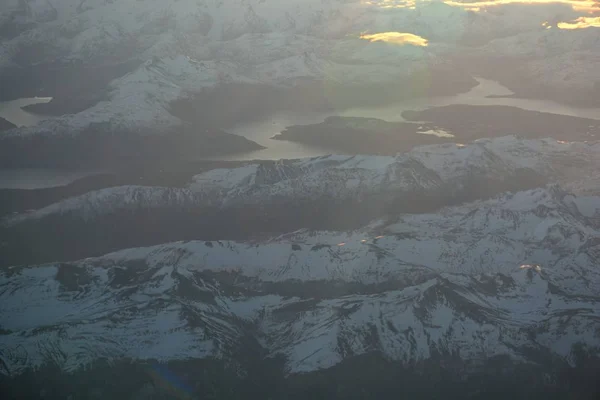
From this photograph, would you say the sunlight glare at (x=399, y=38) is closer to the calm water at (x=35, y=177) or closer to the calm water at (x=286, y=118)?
the calm water at (x=286, y=118)

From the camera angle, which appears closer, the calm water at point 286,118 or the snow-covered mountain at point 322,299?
the snow-covered mountain at point 322,299

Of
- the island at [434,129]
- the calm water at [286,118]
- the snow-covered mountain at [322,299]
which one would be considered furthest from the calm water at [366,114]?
the snow-covered mountain at [322,299]

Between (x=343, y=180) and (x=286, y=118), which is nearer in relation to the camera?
(x=343, y=180)

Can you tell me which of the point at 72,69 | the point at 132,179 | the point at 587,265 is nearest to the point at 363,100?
the point at 132,179

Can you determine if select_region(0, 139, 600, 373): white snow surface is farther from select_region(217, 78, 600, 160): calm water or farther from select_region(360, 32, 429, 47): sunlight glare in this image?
select_region(360, 32, 429, 47): sunlight glare

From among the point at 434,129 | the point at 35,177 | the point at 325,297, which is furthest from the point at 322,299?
the point at 434,129

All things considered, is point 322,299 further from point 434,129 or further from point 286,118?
point 286,118

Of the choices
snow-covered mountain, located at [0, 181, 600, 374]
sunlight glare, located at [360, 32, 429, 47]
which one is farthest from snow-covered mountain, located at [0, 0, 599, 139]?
snow-covered mountain, located at [0, 181, 600, 374]

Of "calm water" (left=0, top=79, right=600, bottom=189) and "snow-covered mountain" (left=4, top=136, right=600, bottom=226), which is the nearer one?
"snow-covered mountain" (left=4, top=136, right=600, bottom=226)

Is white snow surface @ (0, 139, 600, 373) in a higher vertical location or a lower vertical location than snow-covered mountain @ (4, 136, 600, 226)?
higher
